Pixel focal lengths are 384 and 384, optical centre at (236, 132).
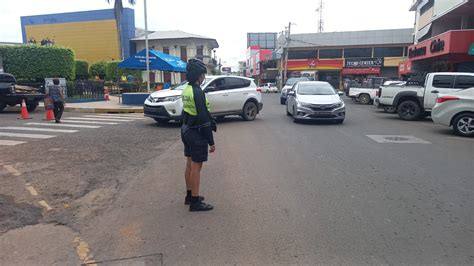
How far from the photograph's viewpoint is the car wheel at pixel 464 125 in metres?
10.8

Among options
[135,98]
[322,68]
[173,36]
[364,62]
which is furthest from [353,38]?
[135,98]

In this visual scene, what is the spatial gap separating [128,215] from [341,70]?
58797mm

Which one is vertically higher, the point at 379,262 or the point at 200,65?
the point at 200,65

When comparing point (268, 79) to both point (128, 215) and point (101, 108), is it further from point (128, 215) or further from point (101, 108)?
point (128, 215)

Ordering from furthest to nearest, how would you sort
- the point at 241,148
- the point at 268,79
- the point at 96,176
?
the point at 268,79
the point at 241,148
the point at 96,176

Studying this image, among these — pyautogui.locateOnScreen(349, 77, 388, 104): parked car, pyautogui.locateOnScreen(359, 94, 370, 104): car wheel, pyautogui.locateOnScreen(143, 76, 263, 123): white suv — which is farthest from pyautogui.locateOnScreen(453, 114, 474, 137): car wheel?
pyautogui.locateOnScreen(359, 94, 370, 104): car wheel

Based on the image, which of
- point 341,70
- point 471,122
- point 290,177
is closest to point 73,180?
point 290,177

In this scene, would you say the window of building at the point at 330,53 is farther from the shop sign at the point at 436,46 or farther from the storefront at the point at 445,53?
the shop sign at the point at 436,46

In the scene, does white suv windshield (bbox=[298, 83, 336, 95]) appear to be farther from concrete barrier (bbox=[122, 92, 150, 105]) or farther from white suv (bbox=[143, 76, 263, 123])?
concrete barrier (bbox=[122, 92, 150, 105])

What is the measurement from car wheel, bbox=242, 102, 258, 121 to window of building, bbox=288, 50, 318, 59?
49.5m

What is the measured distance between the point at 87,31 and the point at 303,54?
1379 inches

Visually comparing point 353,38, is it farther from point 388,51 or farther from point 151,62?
point 151,62

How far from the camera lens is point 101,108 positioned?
62.7 feet

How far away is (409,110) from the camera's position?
1522cm
